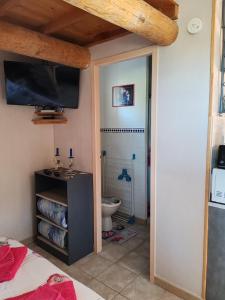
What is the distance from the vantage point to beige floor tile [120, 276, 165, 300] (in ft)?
6.11

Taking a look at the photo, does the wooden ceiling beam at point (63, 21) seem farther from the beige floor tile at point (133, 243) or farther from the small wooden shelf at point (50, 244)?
the beige floor tile at point (133, 243)

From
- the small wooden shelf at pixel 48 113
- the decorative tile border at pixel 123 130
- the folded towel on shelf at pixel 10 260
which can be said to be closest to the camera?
the folded towel on shelf at pixel 10 260

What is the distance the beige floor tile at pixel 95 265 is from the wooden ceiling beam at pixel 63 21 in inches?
87.1

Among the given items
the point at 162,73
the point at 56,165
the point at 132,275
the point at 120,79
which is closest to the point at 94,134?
the point at 56,165

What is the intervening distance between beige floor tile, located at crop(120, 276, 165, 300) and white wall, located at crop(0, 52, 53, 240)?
4.64 feet

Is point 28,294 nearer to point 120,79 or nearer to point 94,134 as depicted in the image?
point 94,134

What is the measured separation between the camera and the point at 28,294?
117cm

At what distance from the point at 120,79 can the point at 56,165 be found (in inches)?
58.4

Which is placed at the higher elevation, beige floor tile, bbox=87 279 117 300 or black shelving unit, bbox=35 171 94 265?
black shelving unit, bbox=35 171 94 265

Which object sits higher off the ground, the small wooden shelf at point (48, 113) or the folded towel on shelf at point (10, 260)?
the small wooden shelf at point (48, 113)

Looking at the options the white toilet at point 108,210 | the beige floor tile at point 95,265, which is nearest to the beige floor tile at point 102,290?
the beige floor tile at point 95,265

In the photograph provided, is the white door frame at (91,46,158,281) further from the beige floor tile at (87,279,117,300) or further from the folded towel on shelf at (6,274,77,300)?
the folded towel on shelf at (6,274,77,300)

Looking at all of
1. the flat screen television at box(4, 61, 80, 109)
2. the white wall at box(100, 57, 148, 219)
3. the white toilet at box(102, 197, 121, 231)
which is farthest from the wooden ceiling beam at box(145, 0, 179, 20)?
the white toilet at box(102, 197, 121, 231)

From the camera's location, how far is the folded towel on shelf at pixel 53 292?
44.9 inches
